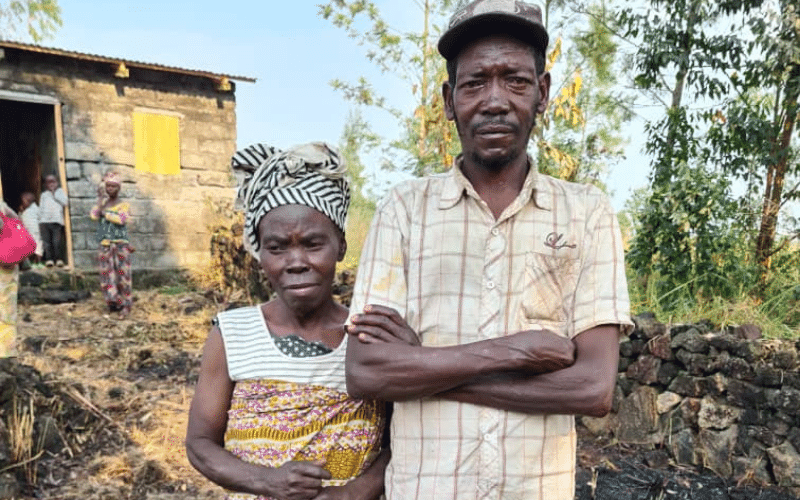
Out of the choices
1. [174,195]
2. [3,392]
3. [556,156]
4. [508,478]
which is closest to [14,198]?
[174,195]

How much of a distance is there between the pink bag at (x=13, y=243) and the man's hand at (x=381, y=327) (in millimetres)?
4043

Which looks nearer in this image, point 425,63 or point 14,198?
point 425,63

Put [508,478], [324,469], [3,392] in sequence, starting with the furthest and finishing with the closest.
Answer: [3,392] → [324,469] → [508,478]

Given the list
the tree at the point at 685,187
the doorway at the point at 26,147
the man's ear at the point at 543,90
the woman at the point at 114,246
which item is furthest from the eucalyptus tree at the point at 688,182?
the doorway at the point at 26,147

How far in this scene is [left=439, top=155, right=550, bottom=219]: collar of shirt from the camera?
1.48 meters

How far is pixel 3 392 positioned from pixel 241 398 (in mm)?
3280

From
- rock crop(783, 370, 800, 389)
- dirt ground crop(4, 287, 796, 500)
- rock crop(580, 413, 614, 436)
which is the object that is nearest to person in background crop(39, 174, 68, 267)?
dirt ground crop(4, 287, 796, 500)

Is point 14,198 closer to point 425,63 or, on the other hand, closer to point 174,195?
point 174,195

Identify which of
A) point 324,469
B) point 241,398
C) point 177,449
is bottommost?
point 177,449

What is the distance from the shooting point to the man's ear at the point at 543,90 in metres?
1.53

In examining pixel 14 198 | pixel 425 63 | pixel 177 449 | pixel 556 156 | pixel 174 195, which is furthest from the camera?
pixel 14 198

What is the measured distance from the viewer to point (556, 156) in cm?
598

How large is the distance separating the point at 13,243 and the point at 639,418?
470cm

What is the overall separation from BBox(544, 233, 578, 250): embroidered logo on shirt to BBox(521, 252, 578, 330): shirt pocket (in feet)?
0.08
